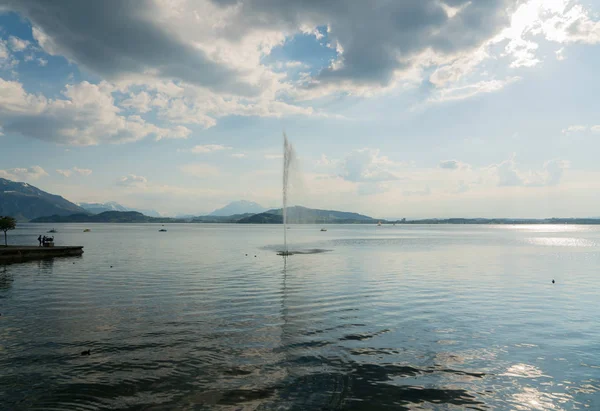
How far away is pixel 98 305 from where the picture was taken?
33844mm

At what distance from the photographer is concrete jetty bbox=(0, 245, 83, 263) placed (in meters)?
74.3

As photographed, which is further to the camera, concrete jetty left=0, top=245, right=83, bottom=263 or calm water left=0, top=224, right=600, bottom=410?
concrete jetty left=0, top=245, right=83, bottom=263

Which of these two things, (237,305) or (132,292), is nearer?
(237,305)

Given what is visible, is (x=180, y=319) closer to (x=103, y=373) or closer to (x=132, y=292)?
(x=103, y=373)

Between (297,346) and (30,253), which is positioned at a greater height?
(297,346)

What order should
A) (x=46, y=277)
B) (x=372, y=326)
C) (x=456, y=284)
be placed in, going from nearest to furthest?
(x=372, y=326) < (x=456, y=284) < (x=46, y=277)

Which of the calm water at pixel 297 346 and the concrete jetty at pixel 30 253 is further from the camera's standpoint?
the concrete jetty at pixel 30 253

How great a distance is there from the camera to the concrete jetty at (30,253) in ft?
244

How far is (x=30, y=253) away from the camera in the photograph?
78.7m

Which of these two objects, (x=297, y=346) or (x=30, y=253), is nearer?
(x=297, y=346)

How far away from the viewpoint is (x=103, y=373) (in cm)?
1809

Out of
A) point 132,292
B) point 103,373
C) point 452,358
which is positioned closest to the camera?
point 103,373

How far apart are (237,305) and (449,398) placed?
21.9 meters

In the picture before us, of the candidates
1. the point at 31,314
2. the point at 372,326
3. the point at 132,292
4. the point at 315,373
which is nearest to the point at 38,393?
the point at 315,373
